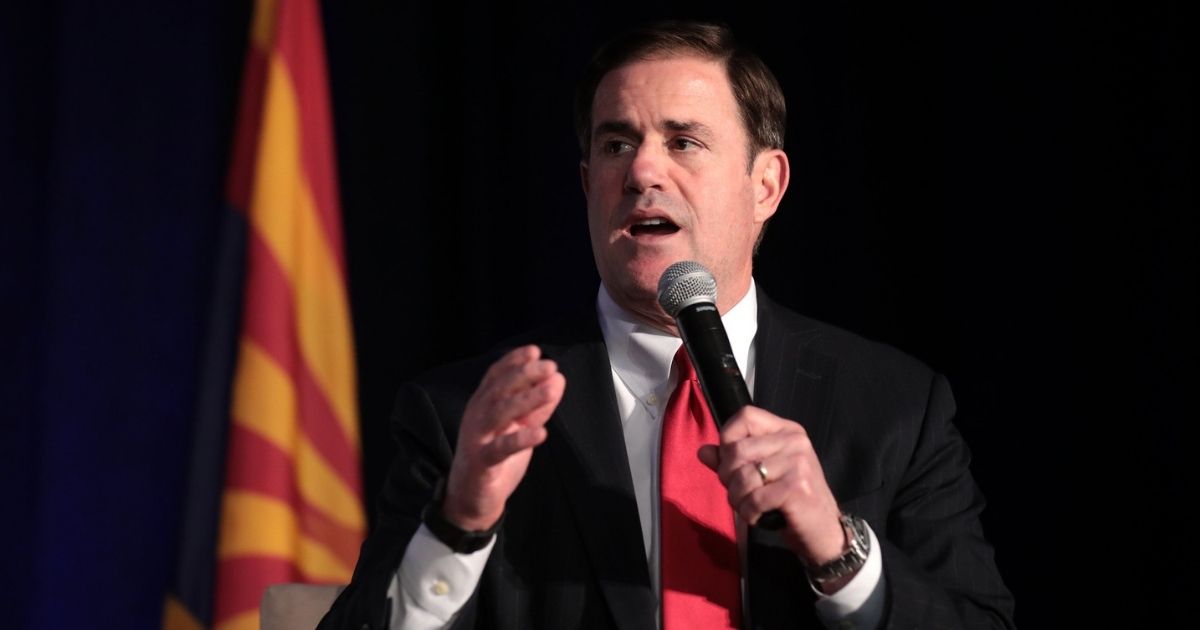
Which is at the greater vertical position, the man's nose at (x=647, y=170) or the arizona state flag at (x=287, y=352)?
the man's nose at (x=647, y=170)

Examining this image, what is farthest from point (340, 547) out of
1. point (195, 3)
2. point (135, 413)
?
point (195, 3)

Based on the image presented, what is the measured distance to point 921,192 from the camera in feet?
8.24

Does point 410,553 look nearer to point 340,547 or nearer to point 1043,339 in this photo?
point 340,547

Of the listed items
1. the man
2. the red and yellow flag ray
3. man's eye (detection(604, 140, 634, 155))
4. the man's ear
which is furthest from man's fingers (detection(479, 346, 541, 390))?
the red and yellow flag ray

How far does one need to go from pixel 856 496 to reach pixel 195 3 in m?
1.92

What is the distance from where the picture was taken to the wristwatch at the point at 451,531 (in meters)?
1.30

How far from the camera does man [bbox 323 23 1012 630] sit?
1.27 metres

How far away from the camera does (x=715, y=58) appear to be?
1738 mm

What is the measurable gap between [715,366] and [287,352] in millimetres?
1502

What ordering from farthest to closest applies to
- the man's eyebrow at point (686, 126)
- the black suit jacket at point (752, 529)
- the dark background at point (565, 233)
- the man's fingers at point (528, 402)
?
the dark background at point (565, 233) < the man's eyebrow at point (686, 126) < the black suit jacket at point (752, 529) < the man's fingers at point (528, 402)

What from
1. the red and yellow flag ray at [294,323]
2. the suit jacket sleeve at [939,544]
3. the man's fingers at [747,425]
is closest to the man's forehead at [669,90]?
the suit jacket sleeve at [939,544]

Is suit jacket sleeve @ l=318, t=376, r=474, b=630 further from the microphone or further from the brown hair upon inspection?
the brown hair

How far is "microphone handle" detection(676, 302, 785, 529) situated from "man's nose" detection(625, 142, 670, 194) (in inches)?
13.3

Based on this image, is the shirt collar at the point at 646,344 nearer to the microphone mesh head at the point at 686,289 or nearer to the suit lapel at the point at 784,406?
the suit lapel at the point at 784,406
